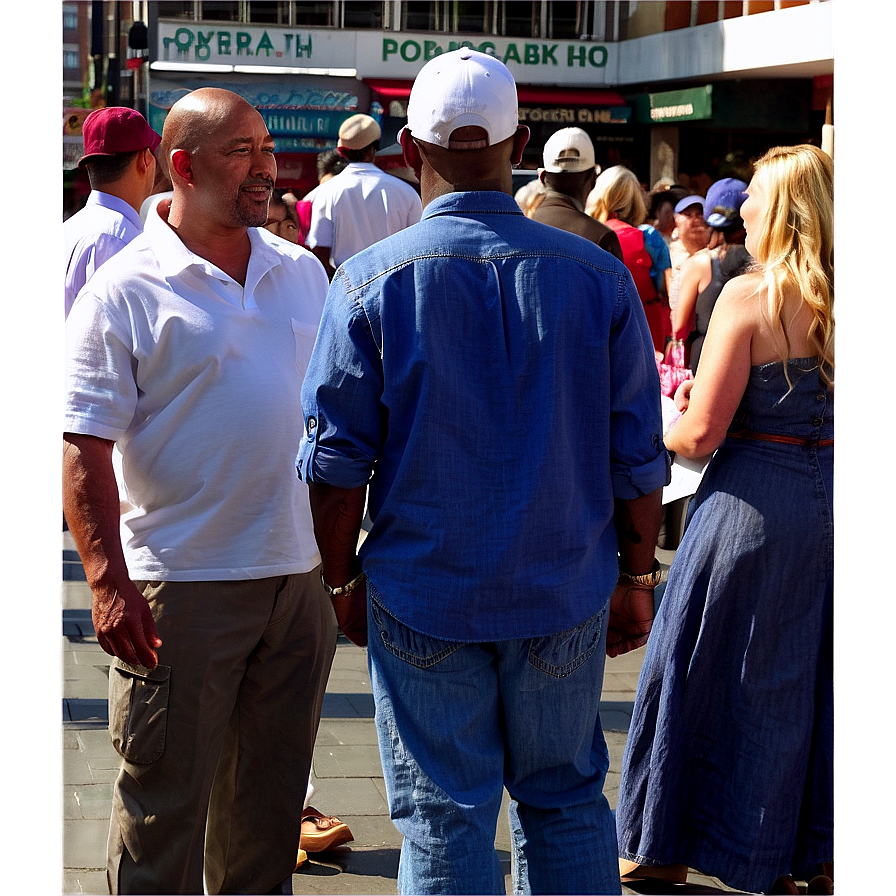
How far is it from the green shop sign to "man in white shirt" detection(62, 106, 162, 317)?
19.0 metres

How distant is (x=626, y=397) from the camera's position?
8.05 ft

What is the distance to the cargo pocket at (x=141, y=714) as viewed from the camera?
273 cm

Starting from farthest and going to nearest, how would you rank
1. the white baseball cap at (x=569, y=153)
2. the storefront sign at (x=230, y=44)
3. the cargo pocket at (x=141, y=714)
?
the storefront sign at (x=230, y=44), the white baseball cap at (x=569, y=153), the cargo pocket at (x=141, y=714)

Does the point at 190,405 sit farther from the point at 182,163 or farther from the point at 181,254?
the point at 182,163

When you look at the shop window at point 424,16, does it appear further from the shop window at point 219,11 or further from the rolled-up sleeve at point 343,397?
the rolled-up sleeve at point 343,397

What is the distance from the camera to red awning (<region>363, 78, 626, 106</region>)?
21.9 m

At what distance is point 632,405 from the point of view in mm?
2459

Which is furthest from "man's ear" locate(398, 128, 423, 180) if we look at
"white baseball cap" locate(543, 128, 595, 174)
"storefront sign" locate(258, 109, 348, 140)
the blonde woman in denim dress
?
"storefront sign" locate(258, 109, 348, 140)

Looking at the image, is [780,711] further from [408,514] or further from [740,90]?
[740,90]

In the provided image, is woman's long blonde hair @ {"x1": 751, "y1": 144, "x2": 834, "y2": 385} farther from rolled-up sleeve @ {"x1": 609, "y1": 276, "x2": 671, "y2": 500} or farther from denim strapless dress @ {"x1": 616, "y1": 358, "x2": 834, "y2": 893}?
rolled-up sleeve @ {"x1": 609, "y1": 276, "x2": 671, "y2": 500}

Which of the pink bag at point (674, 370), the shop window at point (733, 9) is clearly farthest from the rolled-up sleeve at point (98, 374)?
the shop window at point (733, 9)

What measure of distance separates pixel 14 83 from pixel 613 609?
1535 mm

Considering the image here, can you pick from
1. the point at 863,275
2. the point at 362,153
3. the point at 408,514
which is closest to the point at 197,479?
the point at 408,514

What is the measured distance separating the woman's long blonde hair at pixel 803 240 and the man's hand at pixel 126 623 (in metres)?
1.68
